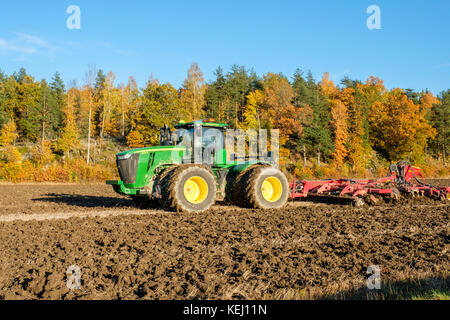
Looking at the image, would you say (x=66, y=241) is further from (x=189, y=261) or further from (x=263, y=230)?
(x=263, y=230)

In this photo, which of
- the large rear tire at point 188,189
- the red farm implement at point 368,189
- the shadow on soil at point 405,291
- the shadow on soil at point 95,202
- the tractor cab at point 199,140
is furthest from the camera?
the shadow on soil at point 95,202

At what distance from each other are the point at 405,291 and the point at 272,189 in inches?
309

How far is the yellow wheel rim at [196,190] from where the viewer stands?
10328 mm

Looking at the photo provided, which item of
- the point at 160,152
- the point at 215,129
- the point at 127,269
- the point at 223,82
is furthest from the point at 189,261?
the point at 223,82

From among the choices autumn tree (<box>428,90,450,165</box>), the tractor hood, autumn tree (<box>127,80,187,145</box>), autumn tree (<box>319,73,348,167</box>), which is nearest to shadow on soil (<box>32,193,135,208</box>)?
the tractor hood

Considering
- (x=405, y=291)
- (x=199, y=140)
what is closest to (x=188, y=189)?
(x=199, y=140)

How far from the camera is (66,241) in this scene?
22.2 ft

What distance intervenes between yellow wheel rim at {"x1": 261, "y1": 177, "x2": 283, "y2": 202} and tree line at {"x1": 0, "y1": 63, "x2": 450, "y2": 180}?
84.9 feet

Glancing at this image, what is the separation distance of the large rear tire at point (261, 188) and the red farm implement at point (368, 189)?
0.77m

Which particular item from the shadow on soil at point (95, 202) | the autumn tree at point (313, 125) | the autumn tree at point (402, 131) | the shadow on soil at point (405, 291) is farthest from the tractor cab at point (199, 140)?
the autumn tree at point (402, 131)

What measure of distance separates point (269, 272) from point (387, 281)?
1.49m

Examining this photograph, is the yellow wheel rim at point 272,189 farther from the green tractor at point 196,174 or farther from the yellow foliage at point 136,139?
the yellow foliage at point 136,139

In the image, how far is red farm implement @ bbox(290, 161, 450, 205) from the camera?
39.6 feet

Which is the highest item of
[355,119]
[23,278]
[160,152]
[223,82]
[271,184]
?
[223,82]
